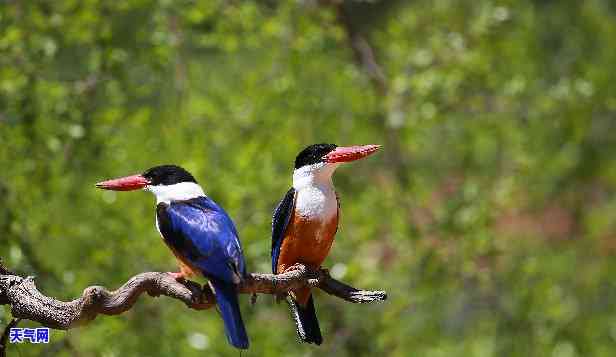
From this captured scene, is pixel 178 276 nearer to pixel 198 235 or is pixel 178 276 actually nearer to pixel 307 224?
pixel 198 235

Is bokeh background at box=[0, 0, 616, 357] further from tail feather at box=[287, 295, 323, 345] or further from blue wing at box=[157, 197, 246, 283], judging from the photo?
blue wing at box=[157, 197, 246, 283]

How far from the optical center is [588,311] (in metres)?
11.2

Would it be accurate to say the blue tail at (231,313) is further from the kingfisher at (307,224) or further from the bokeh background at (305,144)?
the bokeh background at (305,144)

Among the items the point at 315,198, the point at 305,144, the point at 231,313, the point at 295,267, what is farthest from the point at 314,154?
the point at 305,144

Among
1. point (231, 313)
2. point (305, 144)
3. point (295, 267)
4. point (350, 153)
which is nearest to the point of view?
point (231, 313)

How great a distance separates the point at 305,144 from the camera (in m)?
8.23

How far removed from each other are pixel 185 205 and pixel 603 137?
447 inches

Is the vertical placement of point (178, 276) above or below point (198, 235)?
below

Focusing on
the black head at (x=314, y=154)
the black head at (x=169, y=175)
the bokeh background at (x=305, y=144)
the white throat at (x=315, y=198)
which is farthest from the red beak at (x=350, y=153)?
the bokeh background at (x=305, y=144)

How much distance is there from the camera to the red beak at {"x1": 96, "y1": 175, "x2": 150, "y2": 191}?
7.16 ft

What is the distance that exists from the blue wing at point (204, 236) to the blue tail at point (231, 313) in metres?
0.02

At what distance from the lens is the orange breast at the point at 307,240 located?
2721 millimetres

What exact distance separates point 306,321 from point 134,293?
19.1 inches

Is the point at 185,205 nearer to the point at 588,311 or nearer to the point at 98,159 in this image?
the point at 98,159
